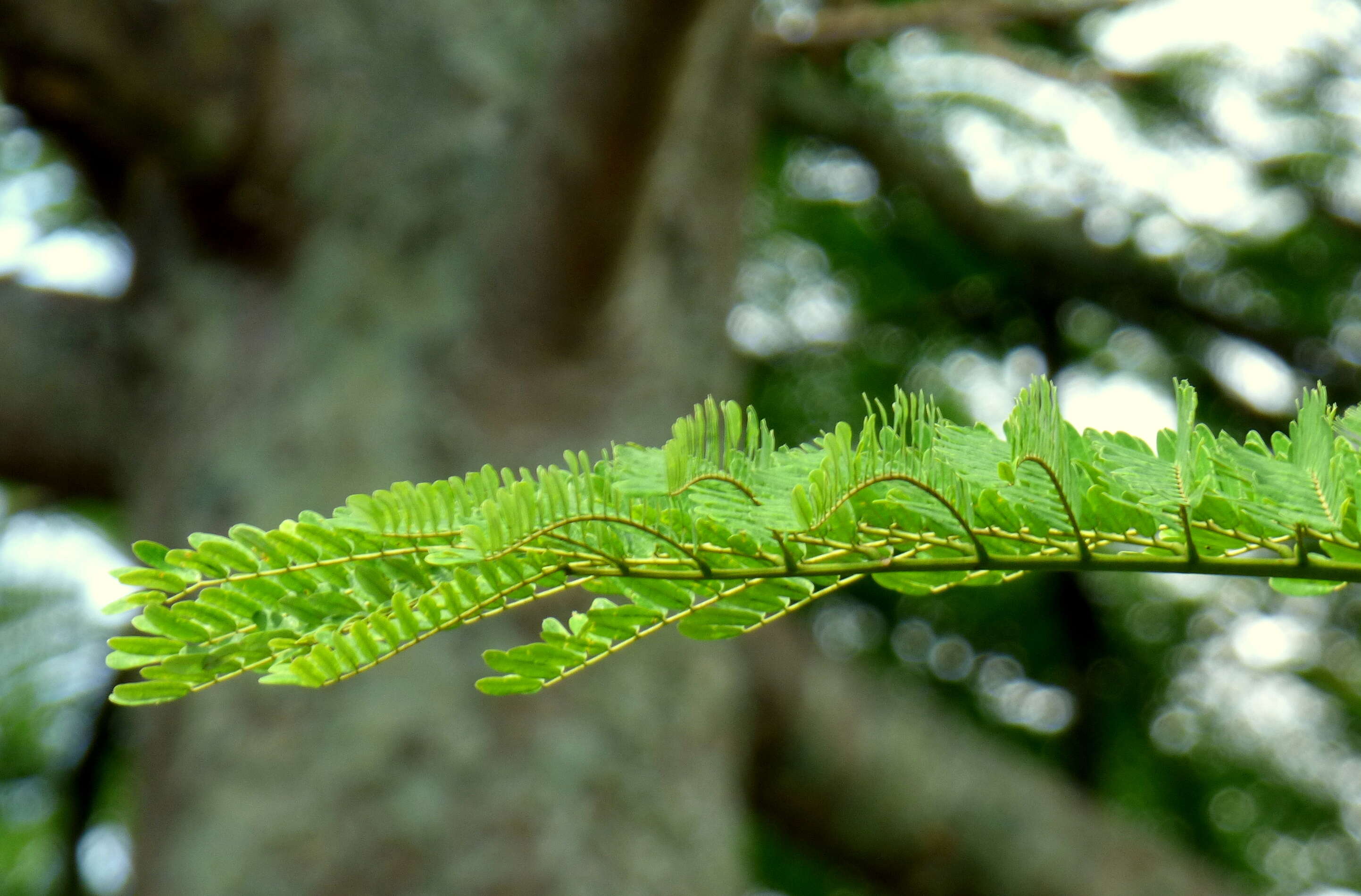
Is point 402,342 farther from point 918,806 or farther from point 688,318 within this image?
point 918,806

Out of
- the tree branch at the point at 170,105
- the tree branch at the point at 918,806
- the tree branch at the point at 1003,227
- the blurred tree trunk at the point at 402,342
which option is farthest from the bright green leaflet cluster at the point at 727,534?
the tree branch at the point at 1003,227

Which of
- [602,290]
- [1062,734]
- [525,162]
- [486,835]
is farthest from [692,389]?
[1062,734]

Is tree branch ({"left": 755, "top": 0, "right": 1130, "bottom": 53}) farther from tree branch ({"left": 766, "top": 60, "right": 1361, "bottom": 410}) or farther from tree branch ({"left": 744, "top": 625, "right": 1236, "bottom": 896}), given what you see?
tree branch ({"left": 744, "top": 625, "right": 1236, "bottom": 896})

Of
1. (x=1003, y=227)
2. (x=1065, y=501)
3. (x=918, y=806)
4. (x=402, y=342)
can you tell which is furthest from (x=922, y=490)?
(x=1003, y=227)

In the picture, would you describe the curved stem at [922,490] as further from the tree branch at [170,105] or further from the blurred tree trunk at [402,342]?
the tree branch at [170,105]

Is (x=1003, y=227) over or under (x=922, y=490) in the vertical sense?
over

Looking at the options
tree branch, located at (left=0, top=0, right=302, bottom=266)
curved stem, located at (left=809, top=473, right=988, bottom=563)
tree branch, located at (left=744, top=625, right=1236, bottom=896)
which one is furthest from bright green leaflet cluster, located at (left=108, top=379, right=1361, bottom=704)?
tree branch, located at (left=744, top=625, right=1236, bottom=896)

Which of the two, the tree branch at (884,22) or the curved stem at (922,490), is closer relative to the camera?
the curved stem at (922,490)
